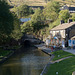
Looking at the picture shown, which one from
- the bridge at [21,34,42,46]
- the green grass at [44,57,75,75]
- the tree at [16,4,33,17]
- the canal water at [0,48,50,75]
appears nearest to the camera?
the green grass at [44,57,75,75]

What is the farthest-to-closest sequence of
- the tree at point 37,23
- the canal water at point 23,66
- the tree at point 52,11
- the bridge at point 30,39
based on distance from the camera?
the tree at point 52,11
the tree at point 37,23
the bridge at point 30,39
the canal water at point 23,66

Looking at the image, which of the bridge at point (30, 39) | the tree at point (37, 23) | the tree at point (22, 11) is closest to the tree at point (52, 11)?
the tree at point (37, 23)

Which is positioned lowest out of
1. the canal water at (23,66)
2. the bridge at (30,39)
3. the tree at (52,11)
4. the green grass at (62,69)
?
the canal water at (23,66)

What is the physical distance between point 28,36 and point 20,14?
145ft

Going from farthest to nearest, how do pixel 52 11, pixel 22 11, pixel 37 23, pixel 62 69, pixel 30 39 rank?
1. pixel 22 11
2. pixel 52 11
3. pixel 37 23
4. pixel 30 39
5. pixel 62 69

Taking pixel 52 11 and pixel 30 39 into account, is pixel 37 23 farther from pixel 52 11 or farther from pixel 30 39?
pixel 52 11

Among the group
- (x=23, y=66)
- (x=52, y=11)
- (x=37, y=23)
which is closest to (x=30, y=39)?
(x=37, y=23)

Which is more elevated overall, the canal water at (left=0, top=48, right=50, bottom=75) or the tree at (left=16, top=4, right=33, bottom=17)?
the tree at (left=16, top=4, right=33, bottom=17)

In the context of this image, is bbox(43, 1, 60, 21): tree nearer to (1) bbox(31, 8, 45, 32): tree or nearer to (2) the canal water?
(1) bbox(31, 8, 45, 32): tree

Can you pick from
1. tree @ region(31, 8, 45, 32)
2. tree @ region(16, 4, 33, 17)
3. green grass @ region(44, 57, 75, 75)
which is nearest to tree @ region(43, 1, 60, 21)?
tree @ region(31, 8, 45, 32)

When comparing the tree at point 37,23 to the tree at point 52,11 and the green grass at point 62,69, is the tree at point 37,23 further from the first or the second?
the green grass at point 62,69

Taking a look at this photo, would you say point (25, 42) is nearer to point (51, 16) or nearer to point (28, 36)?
point (28, 36)

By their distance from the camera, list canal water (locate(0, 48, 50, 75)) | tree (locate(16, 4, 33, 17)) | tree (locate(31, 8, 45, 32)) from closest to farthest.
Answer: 1. canal water (locate(0, 48, 50, 75))
2. tree (locate(31, 8, 45, 32))
3. tree (locate(16, 4, 33, 17))

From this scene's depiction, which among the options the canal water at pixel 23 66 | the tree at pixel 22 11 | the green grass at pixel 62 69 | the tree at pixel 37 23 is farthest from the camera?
the tree at pixel 22 11
